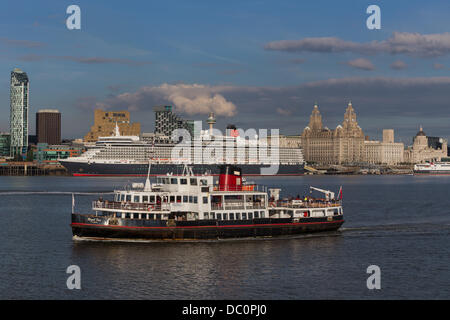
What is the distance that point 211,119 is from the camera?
131m

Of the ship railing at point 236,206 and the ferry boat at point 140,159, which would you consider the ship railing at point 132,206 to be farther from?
the ferry boat at point 140,159

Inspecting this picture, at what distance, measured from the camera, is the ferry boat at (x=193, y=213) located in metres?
42.2

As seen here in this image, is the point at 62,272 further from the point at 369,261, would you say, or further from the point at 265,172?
the point at 265,172

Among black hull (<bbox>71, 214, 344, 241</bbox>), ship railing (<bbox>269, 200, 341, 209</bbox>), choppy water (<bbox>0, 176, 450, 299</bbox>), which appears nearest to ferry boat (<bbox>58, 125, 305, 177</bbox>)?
ship railing (<bbox>269, 200, 341, 209</bbox>)

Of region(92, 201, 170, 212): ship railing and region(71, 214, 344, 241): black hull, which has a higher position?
region(92, 201, 170, 212): ship railing

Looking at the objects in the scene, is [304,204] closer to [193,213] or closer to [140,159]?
[193,213]

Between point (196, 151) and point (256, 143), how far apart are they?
2313 centimetres

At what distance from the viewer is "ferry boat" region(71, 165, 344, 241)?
1660 inches

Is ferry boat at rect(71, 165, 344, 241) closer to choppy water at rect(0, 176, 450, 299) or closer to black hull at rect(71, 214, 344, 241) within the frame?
black hull at rect(71, 214, 344, 241)

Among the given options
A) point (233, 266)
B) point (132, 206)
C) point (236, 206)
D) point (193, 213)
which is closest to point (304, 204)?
point (236, 206)

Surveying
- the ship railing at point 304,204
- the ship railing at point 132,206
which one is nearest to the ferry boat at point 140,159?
the ship railing at point 304,204

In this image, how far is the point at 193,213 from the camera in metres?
43.5
